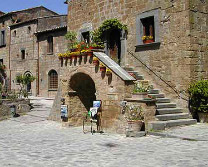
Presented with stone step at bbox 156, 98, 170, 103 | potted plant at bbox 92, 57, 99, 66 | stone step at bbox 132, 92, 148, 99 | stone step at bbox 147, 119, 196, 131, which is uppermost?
potted plant at bbox 92, 57, 99, 66

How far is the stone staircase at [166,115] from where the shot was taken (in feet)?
28.5

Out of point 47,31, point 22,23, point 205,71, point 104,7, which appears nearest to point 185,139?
point 205,71

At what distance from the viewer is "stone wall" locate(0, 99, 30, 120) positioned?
15.1m

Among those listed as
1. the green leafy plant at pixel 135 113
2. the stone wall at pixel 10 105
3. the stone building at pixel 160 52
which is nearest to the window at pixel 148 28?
the stone building at pixel 160 52

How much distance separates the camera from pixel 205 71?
10.5 m

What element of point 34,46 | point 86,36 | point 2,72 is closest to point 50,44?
point 34,46

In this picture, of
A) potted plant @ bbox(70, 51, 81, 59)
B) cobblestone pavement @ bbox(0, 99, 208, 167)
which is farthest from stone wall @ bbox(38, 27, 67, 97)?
cobblestone pavement @ bbox(0, 99, 208, 167)

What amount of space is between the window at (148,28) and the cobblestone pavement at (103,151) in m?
4.07

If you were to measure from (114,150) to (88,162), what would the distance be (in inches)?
46.9

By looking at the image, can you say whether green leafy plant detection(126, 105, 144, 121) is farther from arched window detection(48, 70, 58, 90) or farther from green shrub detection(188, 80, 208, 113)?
arched window detection(48, 70, 58, 90)

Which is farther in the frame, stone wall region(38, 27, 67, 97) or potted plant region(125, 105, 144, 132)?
stone wall region(38, 27, 67, 97)

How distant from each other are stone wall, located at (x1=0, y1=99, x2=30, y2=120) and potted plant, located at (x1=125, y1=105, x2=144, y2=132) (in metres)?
8.78

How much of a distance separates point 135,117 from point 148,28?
470 cm

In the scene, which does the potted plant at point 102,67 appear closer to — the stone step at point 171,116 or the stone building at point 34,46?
the stone step at point 171,116
